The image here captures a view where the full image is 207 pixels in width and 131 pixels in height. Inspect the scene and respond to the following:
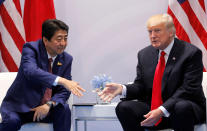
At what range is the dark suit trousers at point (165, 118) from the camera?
2.60 m

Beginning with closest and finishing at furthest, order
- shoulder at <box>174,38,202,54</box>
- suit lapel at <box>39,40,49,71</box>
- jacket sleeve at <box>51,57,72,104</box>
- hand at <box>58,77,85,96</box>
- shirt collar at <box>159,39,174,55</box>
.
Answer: hand at <box>58,77,85,96</box> < shoulder at <box>174,38,202,54</box> < shirt collar at <box>159,39,174,55</box> < jacket sleeve at <box>51,57,72,104</box> < suit lapel at <box>39,40,49,71</box>

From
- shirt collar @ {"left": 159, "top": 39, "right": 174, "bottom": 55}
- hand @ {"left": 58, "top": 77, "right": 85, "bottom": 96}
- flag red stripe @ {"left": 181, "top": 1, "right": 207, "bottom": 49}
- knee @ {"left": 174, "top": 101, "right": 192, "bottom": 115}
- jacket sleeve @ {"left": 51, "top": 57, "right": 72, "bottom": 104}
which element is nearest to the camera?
knee @ {"left": 174, "top": 101, "right": 192, "bottom": 115}

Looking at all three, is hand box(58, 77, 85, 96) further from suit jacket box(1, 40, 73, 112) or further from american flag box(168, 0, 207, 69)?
american flag box(168, 0, 207, 69)

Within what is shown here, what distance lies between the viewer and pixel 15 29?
4348mm

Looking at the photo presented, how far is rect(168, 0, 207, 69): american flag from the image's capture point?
163 inches

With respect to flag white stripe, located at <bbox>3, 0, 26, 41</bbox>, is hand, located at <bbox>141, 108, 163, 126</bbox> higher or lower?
lower

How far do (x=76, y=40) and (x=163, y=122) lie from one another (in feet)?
6.98

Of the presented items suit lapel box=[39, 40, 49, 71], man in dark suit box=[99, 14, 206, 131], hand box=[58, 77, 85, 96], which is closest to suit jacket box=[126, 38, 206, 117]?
man in dark suit box=[99, 14, 206, 131]

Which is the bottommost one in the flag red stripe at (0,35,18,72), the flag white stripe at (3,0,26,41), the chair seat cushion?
the chair seat cushion

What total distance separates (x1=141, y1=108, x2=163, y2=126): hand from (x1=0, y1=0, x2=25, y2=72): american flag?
2195 millimetres

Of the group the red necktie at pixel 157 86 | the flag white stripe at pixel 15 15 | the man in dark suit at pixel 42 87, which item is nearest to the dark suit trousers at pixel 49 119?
the man in dark suit at pixel 42 87

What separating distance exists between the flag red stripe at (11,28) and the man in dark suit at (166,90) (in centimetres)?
180

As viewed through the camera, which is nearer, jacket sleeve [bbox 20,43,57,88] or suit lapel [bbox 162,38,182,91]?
suit lapel [bbox 162,38,182,91]

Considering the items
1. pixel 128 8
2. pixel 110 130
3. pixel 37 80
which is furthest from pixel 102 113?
Result: pixel 128 8
